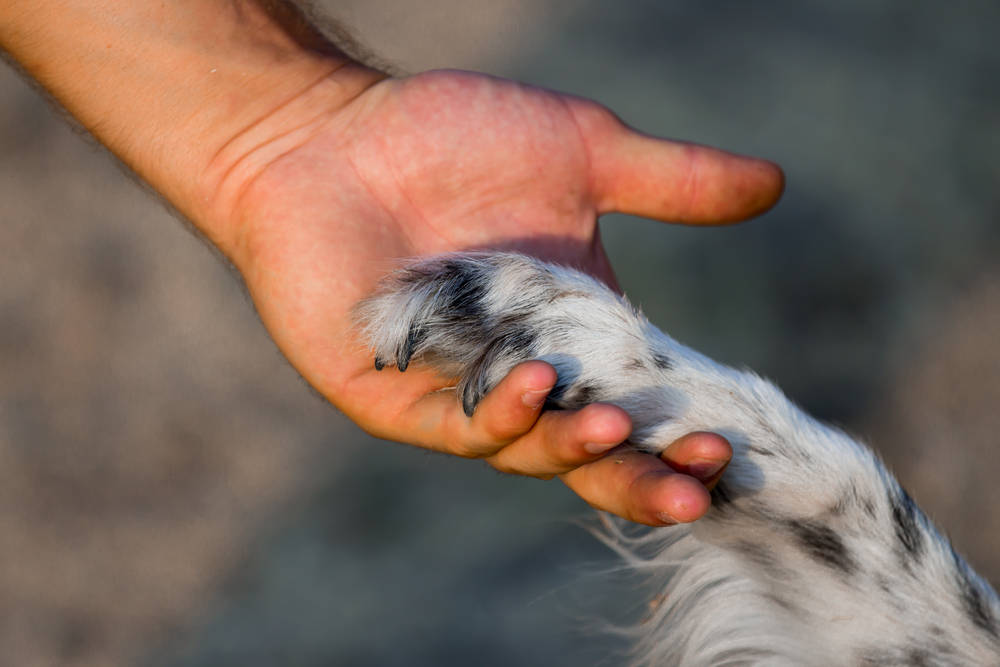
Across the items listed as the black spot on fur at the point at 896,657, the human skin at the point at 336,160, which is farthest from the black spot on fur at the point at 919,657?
the human skin at the point at 336,160

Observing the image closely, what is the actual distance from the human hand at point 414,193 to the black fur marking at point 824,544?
21.1 inches

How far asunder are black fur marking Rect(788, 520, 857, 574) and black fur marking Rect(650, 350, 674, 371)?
0.83ft

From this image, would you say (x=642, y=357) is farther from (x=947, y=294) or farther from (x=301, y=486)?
(x=947, y=294)

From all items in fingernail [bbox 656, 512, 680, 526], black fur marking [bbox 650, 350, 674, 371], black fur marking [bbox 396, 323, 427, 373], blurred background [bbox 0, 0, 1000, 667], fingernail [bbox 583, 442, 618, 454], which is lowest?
blurred background [bbox 0, 0, 1000, 667]

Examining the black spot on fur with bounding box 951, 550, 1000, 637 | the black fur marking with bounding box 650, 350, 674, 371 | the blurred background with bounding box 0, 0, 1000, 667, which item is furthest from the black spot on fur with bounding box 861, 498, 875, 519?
the blurred background with bounding box 0, 0, 1000, 667

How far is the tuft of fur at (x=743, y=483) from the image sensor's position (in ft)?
4.16

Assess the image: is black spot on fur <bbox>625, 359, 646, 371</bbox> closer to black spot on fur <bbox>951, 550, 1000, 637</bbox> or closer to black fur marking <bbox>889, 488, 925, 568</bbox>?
black fur marking <bbox>889, 488, 925, 568</bbox>

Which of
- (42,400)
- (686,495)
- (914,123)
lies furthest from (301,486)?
(914,123)

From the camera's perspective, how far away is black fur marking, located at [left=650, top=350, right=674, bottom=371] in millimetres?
1334

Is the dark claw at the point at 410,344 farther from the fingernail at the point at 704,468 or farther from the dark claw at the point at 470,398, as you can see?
the fingernail at the point at 704,468

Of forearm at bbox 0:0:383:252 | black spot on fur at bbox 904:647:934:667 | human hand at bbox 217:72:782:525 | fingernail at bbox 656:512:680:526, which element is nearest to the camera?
fingernail at bbox 656:512:680:526

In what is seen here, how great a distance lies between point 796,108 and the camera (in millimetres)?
3207

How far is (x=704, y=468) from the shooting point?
120 centimetres

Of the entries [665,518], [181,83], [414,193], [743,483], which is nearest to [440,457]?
[414,193]
